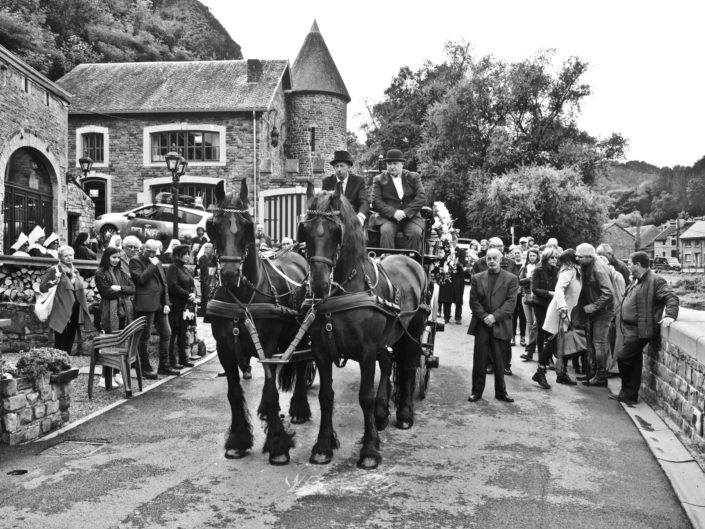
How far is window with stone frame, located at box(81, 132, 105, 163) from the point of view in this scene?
30.6 meters

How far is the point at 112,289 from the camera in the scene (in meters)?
8.91

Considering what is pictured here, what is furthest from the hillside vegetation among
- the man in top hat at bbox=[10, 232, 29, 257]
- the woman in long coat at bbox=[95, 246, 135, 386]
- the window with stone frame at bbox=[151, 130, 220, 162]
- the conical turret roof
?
the woman in long coat at bbox=[95, 246, 135, 386]

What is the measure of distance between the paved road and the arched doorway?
1129cm

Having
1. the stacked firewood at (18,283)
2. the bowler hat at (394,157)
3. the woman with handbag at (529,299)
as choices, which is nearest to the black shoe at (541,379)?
the woman with handbag at (529,299)

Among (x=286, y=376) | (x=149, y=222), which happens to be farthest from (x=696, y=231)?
(x=286, y=376)

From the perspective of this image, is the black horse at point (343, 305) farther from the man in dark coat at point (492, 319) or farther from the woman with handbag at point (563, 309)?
the woman with handbag at point (563, 309)

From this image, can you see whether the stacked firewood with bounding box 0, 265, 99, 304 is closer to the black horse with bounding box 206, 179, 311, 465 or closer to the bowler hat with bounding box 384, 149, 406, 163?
the bowler hat with bounding box 384, 149, 406, 163

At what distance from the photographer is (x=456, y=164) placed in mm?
40031

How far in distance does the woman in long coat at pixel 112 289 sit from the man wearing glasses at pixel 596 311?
261 inches

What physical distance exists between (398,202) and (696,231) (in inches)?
3582

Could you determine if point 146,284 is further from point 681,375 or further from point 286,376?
point 681,375

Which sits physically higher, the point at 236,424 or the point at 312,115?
the point at 312,115

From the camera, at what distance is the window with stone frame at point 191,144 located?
30.2m

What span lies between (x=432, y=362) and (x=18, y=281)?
25.3 ft
